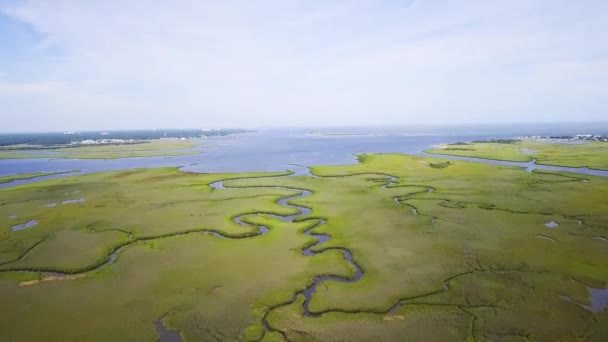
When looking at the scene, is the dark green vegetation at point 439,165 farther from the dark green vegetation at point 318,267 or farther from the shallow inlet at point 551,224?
the shallow inlet at point 551,224

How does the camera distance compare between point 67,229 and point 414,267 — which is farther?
point 67,229

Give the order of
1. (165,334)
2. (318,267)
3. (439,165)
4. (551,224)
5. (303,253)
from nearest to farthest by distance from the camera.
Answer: (165,334) → (318,267) → (303,253) → (551,224) → (439,165)

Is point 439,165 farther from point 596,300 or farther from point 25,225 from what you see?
point 25,225

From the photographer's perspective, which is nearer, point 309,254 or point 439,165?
point 309,254

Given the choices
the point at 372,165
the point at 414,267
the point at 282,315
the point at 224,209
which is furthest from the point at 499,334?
the point at 372,165

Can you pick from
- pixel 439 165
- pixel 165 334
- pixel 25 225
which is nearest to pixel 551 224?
pixel 165 334

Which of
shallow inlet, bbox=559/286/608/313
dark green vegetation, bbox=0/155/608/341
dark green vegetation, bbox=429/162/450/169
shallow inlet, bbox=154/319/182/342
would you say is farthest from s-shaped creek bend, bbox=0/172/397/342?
dark green vegetation, bbox=429/162/450/169

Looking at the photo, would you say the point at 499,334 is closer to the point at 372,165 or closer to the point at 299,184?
the point at 299,184

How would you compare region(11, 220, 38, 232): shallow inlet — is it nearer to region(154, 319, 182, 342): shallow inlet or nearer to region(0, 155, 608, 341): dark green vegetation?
region(0, 155, 608, 341): dark green vegetation

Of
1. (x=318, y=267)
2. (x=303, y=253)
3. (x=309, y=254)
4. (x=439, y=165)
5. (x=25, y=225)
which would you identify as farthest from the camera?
(x=439, y=165)
